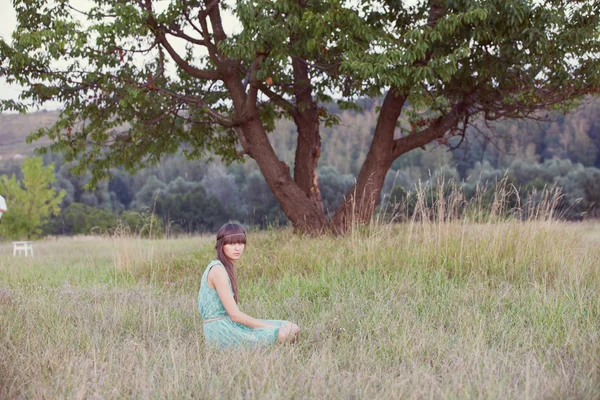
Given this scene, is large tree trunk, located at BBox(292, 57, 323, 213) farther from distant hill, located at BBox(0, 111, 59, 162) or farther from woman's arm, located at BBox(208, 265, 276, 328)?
distant hill, located at BBox(0, 111, 59, 162)

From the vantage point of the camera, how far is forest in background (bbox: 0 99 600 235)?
3531 cm

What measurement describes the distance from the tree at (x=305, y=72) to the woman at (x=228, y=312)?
4897 millimetres

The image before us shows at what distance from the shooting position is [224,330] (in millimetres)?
4480

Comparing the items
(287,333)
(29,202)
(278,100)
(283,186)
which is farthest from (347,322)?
(29,202)

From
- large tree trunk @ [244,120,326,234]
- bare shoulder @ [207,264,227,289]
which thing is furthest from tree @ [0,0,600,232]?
bare shoulder @ [207,264,227,289]

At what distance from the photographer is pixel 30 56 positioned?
420 inches

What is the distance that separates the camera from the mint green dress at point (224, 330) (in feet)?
14.6

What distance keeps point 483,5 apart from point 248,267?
4.87 meters

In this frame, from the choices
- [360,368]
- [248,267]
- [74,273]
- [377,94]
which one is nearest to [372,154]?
[377,94]

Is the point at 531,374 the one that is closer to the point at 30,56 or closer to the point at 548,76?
the point at 548,76

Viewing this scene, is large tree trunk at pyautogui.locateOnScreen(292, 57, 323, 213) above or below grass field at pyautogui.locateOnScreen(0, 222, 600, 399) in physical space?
above

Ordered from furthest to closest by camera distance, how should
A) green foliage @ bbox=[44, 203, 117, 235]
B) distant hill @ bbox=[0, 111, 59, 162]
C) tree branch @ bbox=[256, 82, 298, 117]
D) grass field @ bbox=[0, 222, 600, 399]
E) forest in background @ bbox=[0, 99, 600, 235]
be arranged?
1. distant hill @ bbox=[0, 111, 59, 162]
2. green foliage @ bbox=[44, 203, 117, 235]
3. forest in background @ bbox=[0, 99, 600, 235]
4. tree branch @ bbox=[256, 82, 298, 117]
5. grass field @ bbox=[0, 222, 600, 399]

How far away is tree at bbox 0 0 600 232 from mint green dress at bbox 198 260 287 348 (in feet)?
16.6

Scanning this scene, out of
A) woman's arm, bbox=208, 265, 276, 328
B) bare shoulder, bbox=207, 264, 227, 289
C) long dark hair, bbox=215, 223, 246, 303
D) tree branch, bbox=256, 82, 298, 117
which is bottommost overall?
woman's arm, bbox=208, 265, 276, 328
